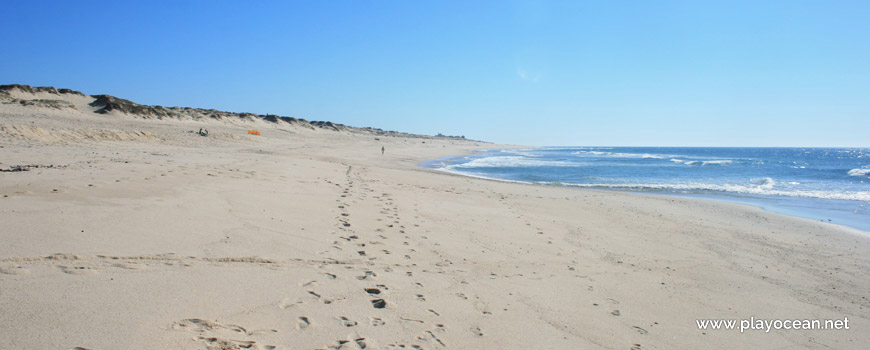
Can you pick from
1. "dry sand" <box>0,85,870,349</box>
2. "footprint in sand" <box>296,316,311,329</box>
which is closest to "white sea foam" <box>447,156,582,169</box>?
"dry sand" <box>0,85,870,349</box>

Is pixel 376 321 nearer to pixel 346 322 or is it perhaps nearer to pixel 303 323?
pixel 346 322

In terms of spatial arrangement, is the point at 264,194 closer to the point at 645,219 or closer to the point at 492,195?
the point at 492,195

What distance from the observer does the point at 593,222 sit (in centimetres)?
930

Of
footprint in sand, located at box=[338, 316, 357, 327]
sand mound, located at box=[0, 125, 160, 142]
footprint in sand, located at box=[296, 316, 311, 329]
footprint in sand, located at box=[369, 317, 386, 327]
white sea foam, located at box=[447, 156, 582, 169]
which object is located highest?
sand mound, located at box=[0, 125, 160, 142]

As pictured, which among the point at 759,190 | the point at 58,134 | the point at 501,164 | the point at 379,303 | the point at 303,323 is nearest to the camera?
the point at 303,323

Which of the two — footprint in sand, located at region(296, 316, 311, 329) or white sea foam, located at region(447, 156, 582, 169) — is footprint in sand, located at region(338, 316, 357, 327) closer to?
footprint in sand, located at region(296, 316, 311, 329)

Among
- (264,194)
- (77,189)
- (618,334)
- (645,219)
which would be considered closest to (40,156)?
(77,189)

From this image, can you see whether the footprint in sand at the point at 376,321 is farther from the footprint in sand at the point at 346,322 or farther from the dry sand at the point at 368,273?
the footprint in sand at the point at 346,322

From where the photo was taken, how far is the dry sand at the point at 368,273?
119 inches

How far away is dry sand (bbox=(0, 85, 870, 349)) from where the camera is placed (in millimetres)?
3031

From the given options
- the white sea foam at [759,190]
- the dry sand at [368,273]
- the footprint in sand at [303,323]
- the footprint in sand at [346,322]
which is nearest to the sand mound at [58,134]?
the dry sand at [368,273]

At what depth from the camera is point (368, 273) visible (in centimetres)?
452

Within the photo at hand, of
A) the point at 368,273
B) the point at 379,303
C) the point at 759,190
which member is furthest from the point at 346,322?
the point at 759,190

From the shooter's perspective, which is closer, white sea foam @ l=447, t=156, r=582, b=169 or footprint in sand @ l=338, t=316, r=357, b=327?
footprint in sand @ l=338, t=316, r=357, b=327
